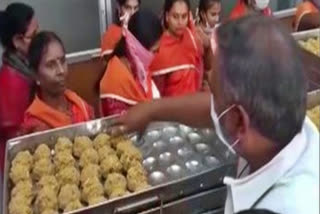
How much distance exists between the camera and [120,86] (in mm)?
2211

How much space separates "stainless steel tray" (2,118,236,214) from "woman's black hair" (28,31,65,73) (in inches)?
16.4

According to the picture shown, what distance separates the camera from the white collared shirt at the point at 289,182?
97 cm

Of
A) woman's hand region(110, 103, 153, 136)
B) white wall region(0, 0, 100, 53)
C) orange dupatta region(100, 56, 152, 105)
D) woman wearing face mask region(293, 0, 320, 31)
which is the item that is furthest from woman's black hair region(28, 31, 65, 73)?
white wall region(0, 0, 100, 53)

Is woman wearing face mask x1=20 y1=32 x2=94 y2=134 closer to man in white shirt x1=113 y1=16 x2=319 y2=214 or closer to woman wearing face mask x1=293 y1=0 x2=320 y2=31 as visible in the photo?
man in white shirt x1=113 y1=16 x2=319 y2=214

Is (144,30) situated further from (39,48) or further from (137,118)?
(137,118)

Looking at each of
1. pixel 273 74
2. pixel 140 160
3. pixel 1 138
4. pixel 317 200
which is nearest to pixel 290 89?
pixel 273 74

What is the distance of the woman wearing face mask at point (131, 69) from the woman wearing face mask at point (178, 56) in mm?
Result: 300

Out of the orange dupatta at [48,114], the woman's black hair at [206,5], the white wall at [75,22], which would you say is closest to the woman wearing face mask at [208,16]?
the woman's black hair at [206,5]

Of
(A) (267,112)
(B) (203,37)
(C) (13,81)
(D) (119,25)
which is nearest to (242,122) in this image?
(A) (267,112)

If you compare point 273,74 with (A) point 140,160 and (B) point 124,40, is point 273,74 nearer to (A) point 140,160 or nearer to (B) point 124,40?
(A) point 140,160

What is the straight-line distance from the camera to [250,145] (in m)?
1.05

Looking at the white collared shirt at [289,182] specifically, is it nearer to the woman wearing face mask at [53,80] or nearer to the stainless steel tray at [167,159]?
the stainless steel tray at [167,159]

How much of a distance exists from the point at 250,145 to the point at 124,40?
1.29m

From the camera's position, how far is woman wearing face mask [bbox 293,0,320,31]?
3016 mm
